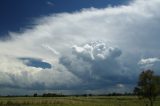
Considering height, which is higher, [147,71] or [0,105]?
[147,71]

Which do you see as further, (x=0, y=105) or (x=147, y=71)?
(x=0, y=105)

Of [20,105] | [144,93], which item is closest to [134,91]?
[144,93]

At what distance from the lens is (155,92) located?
56594 millimetres

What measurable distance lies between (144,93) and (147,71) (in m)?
3.59

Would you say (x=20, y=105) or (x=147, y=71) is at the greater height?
(x=147, y=71)

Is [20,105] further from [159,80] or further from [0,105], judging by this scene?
[159,80]

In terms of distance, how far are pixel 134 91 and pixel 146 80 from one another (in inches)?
119

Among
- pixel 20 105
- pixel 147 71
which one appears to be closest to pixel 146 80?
pixel 147 71

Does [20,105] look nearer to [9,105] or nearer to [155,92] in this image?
[9,105]

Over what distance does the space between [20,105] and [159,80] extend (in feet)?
85.8

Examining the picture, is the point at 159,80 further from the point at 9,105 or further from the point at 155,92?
the point at 9,105

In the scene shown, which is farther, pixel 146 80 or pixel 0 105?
pixel 0 105

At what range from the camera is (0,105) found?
6297cm

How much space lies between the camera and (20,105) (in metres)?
66.1
